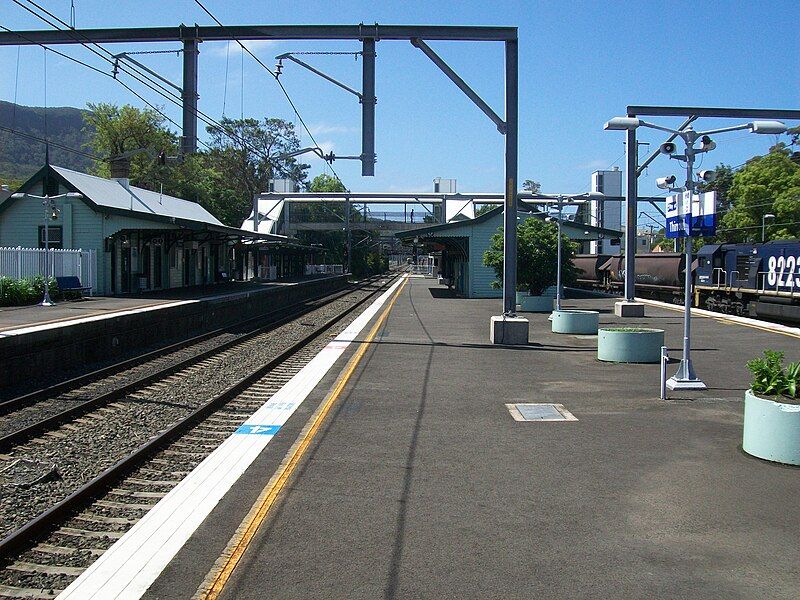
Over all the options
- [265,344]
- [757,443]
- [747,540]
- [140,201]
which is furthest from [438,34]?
[140,201]

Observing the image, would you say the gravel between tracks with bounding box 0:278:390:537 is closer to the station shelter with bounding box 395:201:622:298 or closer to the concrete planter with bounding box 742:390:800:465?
the concrete planter with bounding box 742:390:800:465

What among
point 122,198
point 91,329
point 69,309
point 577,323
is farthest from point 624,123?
point 122,198

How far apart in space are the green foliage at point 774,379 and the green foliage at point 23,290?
22.1 meters

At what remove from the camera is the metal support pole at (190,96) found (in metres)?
14.6

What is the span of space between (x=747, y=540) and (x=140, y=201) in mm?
37039

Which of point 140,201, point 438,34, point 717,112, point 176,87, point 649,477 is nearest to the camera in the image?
point 649,477

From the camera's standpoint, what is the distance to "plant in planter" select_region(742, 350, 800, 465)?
7.64m

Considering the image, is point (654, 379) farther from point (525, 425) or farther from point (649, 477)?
point (649, 477)

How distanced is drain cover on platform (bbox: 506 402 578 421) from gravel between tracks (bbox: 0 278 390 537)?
189 inches

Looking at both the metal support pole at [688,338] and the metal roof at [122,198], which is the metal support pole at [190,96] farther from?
the metal roof at [122,198]

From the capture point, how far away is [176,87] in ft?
49.9

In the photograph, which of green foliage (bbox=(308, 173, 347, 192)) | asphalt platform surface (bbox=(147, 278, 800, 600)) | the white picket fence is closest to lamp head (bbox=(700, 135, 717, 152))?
asphalt platform surface (bbox=(147, 278, 800, 600))

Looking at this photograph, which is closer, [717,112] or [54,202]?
[717,112]

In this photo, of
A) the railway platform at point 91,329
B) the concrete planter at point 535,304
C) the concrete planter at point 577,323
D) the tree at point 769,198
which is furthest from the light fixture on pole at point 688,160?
the tree at point 769,198
